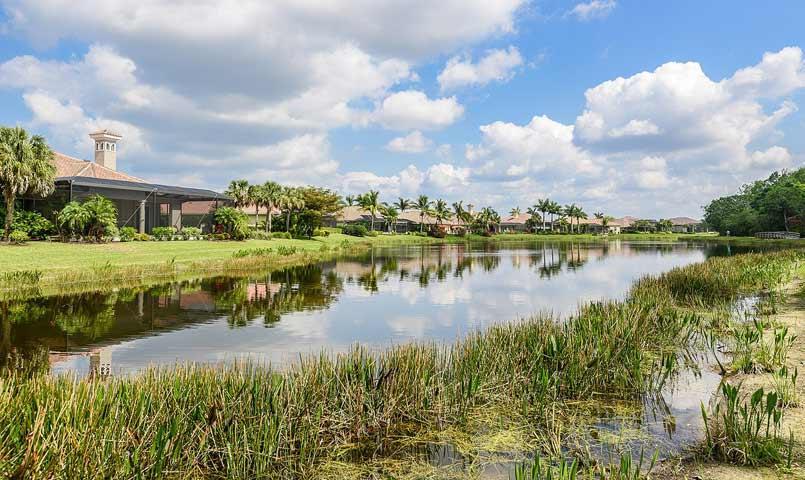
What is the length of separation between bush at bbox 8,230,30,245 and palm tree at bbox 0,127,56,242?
0.94 feet

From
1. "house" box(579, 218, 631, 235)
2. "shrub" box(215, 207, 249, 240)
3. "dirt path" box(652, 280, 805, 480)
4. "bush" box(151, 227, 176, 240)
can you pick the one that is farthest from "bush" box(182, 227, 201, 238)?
"house" box(579, 218, 631, 235)

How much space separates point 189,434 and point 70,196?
1619 inches

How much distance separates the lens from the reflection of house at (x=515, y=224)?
133 meters

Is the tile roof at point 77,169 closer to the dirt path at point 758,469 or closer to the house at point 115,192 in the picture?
the house at point 115,192

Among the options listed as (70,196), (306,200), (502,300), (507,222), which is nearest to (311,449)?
(502,300)

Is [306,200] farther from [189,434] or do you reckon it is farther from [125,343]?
[189,434]

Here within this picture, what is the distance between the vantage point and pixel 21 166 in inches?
1303

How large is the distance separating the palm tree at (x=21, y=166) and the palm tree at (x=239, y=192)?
81.1 ft

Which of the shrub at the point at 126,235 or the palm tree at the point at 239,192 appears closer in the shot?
the shrub at the point at 126,235

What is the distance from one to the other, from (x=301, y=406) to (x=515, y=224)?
131m

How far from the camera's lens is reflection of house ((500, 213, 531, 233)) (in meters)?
133

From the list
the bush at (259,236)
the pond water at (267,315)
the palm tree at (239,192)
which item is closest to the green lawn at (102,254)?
the pond water at (267,315)

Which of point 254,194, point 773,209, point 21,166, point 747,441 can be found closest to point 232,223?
point 254,194

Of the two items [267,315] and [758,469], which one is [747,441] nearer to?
[758,469]
